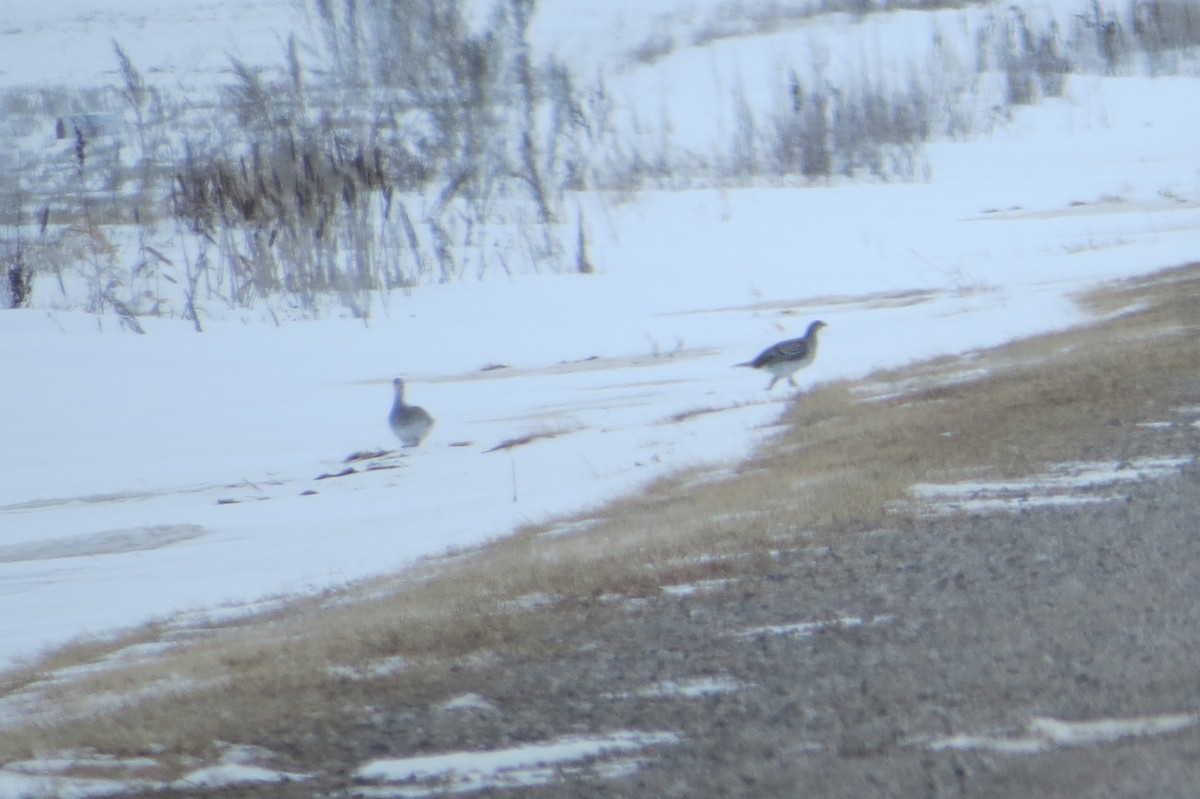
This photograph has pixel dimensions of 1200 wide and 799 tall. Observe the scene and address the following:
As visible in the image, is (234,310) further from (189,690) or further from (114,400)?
(189,690)

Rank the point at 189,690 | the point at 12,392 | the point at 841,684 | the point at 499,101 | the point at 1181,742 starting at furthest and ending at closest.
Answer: the point at 499,101 < the point at 12,392 < the point at 189,690 < the point at 841,684 < the point at 1181,742

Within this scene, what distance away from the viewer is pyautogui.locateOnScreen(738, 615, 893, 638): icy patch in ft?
18.9

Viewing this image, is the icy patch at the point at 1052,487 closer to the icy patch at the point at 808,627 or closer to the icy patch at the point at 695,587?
the icy patch at the point at 695,587

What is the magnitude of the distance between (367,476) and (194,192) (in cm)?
1070

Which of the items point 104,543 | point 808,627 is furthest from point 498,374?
point 808,627

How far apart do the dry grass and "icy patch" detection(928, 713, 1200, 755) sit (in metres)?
1.78

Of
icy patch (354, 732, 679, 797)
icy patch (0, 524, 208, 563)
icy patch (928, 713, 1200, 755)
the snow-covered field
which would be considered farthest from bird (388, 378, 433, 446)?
icy patch (928, 713, 1200, 755)

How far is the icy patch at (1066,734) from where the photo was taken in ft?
13.7

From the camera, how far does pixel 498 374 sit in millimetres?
18875

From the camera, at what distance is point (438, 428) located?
15406 mm

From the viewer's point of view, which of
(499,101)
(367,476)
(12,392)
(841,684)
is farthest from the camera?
(499,101)

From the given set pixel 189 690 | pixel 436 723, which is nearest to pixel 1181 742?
pixel 436 723

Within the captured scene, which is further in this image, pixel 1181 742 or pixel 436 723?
pixel 436 723

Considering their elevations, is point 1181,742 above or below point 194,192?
below
